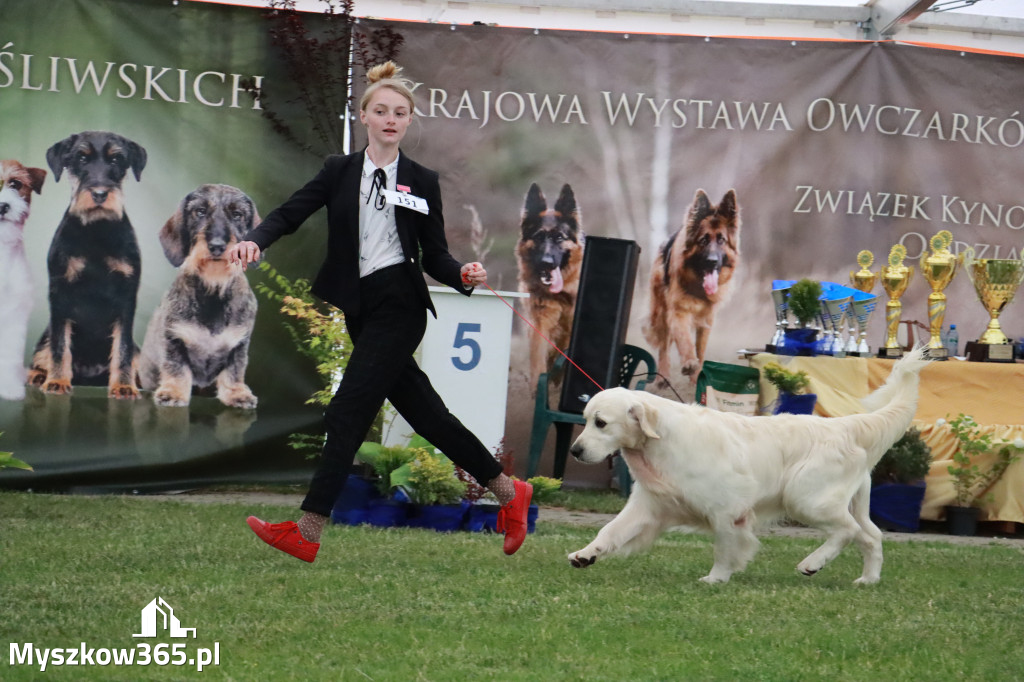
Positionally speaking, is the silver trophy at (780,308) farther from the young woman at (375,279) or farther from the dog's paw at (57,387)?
the dog's paw at (57,387)

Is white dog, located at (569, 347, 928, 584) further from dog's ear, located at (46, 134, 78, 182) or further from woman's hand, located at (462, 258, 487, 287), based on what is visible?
dog's ear, located at (46, 134, 78, 182)

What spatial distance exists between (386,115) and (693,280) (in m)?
4.47

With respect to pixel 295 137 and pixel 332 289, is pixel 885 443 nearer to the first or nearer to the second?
pixel 332 289

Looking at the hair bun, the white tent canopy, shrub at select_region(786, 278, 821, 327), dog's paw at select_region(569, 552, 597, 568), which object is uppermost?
the white tent canopy

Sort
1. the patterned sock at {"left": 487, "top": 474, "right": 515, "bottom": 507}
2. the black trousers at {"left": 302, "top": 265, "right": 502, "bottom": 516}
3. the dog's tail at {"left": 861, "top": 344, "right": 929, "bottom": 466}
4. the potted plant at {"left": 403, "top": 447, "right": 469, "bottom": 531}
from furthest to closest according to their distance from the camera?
the potted plant at {"left": 403, "top": 447, "right": 469, "bottom": 531} → the dog's tail at {"left": 861, "top": 344, "right": 929, "bottom": 466} → the patterned sock at {"left": 487, "top": 474, "right": 515, "bottom": 507} → the black trousers at {"left": 302, "top": 265, "right": 502, "bottom": 516}

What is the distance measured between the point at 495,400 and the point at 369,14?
3.26 m

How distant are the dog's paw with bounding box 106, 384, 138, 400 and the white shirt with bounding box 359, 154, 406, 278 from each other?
13.3 ft

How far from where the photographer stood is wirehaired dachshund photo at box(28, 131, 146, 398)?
8.15 meters

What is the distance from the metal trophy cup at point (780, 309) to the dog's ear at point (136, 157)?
4338 millimetres

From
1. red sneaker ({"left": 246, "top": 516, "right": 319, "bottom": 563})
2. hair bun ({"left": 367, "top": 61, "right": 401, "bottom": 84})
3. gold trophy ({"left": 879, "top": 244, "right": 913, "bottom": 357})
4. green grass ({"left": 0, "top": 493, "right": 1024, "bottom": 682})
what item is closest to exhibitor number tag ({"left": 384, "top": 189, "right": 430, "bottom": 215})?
hair bun ({"left": 367, "top": 61, "right": 401, "bottom": 84})

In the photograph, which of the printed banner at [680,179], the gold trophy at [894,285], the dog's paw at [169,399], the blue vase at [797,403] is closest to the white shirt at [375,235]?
the blue vase at [797,403]

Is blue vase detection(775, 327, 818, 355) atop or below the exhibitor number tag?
below

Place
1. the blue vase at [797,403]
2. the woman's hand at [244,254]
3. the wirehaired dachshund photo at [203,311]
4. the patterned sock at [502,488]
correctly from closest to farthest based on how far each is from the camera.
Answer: the woman's hand at [244,254] → the patterned sock at [502,488] → the blue vase at [797,403] → the wirehaired dachshund photo at [203,311]

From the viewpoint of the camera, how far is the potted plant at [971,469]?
7.70 meters
